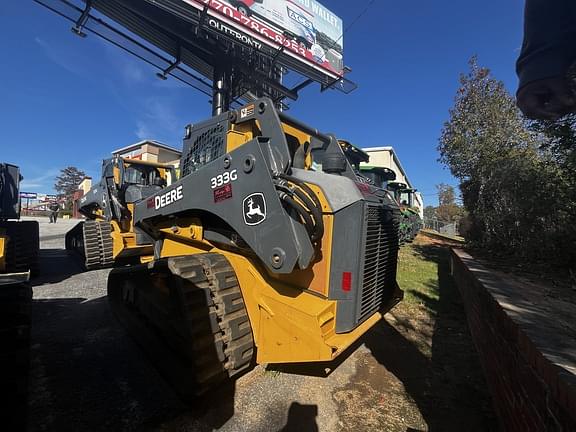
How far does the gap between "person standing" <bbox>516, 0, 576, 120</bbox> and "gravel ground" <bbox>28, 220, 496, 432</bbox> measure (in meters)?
2.62

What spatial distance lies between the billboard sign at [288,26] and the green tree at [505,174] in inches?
260

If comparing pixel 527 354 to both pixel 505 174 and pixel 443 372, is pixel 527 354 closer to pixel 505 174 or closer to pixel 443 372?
pixel 443 372

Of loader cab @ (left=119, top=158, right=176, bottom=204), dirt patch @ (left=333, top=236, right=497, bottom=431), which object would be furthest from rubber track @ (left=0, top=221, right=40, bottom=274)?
dirt patch @ (left=333, top=236, right=497, bottom=431)

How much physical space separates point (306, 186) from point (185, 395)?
2.00 metres

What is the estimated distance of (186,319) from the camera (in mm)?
2320

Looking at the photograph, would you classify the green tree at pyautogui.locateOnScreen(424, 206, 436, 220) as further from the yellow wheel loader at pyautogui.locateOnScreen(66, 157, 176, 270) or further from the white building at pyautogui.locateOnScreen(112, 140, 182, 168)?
the yellow wheel loader at pyautogui.locateOnScreen(66, 157, 176, 270)

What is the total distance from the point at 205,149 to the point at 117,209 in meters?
4.47

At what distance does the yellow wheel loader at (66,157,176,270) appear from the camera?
6.70 m

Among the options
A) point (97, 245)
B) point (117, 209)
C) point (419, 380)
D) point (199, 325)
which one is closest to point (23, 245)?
point (97, 245)

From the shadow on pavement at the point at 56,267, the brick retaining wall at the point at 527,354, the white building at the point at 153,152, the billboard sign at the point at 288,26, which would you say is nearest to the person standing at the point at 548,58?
the brick retaining wall at the point at 527,354

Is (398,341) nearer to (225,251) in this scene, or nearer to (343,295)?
(343,295)

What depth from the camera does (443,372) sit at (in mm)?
3359

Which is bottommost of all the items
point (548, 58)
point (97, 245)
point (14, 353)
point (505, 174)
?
point (14, 353)

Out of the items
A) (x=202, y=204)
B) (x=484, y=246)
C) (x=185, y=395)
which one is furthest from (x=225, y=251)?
(x=484, y=246)
